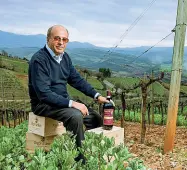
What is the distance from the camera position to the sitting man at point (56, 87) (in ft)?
13.5

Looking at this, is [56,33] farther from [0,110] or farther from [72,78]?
[0,110]

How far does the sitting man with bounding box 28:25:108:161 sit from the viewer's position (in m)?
4.13

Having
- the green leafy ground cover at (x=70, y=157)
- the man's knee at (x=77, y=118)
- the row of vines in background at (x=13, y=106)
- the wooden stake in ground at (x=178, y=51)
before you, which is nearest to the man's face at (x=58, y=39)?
the man's knee at (x=77, y=118)

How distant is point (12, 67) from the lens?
42500mm

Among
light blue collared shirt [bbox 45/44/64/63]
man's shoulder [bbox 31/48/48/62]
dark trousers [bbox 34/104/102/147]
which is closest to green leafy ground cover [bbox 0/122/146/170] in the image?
dark trousers [bbox 34/104/102/147]

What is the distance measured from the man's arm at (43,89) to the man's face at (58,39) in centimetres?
34

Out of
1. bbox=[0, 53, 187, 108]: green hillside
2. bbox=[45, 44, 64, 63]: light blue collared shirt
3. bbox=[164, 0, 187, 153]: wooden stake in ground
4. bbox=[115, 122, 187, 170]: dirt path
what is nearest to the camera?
bbox=[45, 44, 64, 63]: light blue collared shirt

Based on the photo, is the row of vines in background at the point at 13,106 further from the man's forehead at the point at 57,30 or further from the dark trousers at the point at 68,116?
the man's forehead at the point at 57,30

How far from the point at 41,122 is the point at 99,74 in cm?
533

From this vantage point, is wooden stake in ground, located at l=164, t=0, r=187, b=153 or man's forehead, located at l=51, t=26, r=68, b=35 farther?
wooden stake in ground, located at l=164, t=0, r=187, b=153

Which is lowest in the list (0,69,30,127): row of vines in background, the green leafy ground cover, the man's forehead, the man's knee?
(0,69,30,127): row of vines in background

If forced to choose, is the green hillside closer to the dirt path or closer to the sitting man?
the dirt path

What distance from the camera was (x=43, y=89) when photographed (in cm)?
422

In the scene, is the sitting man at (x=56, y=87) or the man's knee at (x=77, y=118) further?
the sitting man at (x=56, y=87)
